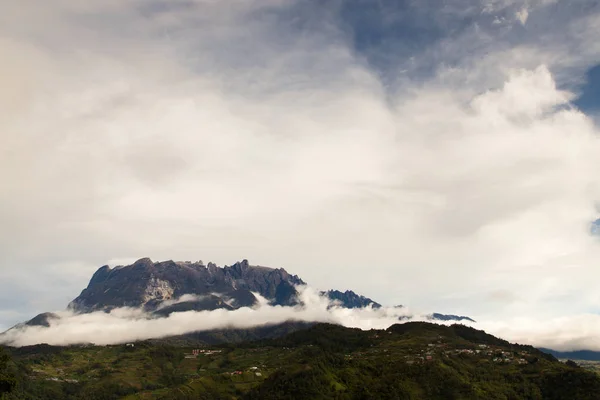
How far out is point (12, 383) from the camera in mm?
188875

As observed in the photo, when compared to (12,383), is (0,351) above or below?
above

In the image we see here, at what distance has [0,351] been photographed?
193125 millimetres

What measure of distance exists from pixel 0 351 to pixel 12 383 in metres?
14.8
